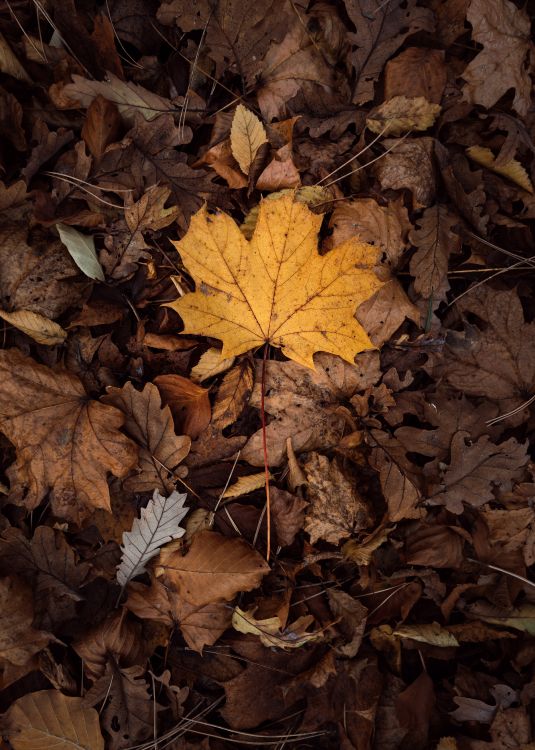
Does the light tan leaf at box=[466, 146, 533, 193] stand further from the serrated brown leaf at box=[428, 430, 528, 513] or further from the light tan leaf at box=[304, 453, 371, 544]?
the light tan leaf at box=[304, 453, 371, 544]

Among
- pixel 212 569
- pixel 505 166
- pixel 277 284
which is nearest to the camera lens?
pixel 277 284

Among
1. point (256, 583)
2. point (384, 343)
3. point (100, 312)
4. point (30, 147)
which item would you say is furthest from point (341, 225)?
point (256, 583)

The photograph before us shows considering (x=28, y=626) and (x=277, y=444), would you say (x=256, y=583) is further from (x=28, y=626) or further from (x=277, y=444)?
(x=28, y=626)

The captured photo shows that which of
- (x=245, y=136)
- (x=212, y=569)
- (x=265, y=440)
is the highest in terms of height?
(x=245, y=136)

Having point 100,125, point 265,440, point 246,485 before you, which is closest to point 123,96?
point 100,125

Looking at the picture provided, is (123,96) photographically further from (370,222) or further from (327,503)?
(327,503)

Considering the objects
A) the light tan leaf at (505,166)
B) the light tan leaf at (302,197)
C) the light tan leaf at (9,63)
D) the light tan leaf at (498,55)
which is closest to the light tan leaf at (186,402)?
the light tan leaf at (302,197)

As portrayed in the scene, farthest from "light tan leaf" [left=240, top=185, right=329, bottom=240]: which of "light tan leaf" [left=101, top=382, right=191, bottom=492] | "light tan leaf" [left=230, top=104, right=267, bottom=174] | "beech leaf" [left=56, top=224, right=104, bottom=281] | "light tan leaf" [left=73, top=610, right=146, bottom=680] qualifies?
"light tan leaf" [left=73, top=610, right=146, bottom=680]
